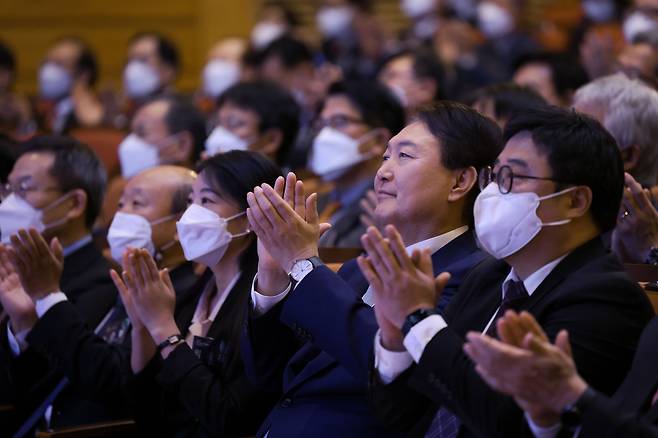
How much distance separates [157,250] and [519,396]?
181 centimetres

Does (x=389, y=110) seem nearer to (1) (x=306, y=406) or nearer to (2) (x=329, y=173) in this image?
(2) (x=329, y=173)

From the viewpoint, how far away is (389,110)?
442 cm

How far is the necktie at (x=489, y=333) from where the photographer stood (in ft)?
6.88

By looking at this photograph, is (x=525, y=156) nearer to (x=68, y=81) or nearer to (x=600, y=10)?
(x=68, y=81)

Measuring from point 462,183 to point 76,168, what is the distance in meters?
1.56

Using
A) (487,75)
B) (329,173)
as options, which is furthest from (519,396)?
(487,75)

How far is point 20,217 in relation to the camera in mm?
3477

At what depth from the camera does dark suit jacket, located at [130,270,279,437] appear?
8.67 feet

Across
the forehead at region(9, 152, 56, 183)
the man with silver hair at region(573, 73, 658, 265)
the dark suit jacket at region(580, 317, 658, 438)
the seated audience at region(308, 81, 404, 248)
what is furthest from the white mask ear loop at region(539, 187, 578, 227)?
the seated audience at region(308, 81, 404, 248)

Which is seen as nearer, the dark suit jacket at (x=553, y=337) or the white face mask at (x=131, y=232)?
the dark suit jacket at (x=553, y=337)

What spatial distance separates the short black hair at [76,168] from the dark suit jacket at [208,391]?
2.62ft

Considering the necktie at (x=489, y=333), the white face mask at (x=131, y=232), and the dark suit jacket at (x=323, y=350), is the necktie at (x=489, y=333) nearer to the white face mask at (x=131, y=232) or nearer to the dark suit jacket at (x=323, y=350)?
the dark suit jacket at (x=323, y=350)

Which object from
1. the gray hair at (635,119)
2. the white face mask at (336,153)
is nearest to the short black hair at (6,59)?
the white face mask at (336,153)

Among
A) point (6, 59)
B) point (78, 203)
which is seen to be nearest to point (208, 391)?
point (78, 203)
